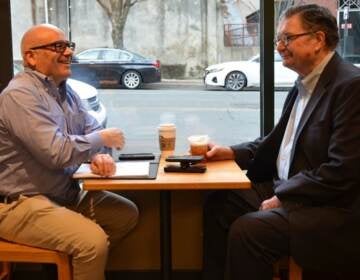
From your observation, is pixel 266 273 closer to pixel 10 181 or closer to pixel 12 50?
pixel 10 181

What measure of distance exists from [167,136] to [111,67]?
1.89 feet

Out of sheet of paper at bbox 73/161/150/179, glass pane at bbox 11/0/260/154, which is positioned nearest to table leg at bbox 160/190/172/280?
sheet of paper at bbox 73/161/150/179

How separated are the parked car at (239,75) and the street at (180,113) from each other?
5 cm

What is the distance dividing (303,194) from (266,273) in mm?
325

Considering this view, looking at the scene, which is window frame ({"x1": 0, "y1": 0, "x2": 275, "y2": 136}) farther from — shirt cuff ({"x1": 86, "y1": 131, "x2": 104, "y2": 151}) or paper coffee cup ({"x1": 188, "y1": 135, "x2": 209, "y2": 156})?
shirt cuff ({"x1": 86, "y1": 131, "x2": 104, "y2": 151})

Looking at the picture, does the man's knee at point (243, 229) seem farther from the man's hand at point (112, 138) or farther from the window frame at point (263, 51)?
the window frame at point (263, 51)

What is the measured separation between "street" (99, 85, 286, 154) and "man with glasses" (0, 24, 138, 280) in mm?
566

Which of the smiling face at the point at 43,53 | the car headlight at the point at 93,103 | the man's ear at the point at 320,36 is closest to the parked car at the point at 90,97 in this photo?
the car headlight at the point at 93,103

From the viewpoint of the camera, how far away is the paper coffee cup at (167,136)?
8.24 feet

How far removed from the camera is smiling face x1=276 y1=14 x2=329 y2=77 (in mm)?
2168

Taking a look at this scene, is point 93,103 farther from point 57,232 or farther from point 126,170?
point 57,232

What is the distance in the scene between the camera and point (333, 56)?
2.17 metres

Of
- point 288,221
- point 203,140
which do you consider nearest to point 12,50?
point 203,140

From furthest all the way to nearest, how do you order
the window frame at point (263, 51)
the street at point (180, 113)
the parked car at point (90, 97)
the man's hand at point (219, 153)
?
1. the street at point (180, 113)
2. the parked car at point (90, 97)
3. the window frame at point (263, 51)
4. the man's hand at point (219, 153)
